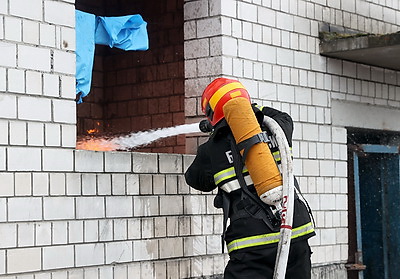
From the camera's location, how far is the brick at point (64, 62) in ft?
22.1

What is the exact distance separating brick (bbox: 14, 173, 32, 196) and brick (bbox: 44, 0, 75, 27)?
3.93 ft

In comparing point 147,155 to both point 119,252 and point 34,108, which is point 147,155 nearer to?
point 119,252

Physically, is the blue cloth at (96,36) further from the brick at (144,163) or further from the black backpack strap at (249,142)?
the black backpack strap at (249,142)

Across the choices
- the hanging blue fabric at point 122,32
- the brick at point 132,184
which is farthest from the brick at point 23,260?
the hanging blue fabric at point 122,32

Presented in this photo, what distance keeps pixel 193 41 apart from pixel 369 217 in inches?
148

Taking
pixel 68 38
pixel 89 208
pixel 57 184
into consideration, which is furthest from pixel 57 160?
pixel 68 38

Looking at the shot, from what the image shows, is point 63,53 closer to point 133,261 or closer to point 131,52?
point 133,261

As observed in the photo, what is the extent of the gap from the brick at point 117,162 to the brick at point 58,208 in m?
0.49

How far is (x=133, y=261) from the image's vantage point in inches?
285

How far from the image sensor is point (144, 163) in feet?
24.3

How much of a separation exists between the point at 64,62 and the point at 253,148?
6.12ft

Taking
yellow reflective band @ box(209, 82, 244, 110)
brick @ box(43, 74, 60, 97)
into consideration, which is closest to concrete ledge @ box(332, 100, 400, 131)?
yellow reflective band @ box(209, 82, 244, 110)

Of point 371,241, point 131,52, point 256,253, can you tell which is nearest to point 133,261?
point 256,253

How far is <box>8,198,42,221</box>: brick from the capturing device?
20.5 feet
